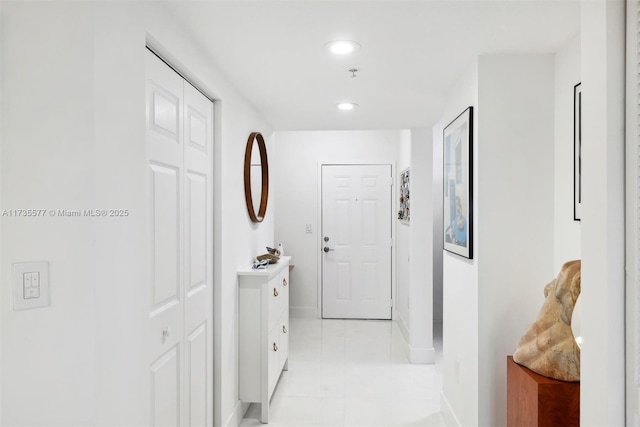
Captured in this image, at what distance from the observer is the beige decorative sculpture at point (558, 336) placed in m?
1.71

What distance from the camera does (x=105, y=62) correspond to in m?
1.32

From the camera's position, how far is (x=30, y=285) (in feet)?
3.98

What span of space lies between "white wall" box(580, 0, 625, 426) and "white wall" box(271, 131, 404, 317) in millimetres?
4279

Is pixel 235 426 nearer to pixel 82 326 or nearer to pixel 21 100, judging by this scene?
pixel 82 326

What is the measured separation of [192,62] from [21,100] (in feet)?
2.95

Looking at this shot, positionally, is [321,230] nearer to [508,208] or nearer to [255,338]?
[255,338]

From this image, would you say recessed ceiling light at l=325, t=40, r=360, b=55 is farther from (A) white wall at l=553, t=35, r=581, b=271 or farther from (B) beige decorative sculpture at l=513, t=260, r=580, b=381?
(B) beige decorative sculpture at l=513, t=260, r=580, b=381

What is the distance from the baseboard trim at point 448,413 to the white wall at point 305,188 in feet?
8.95

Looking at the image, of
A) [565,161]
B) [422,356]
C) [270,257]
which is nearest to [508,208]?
[565,161]

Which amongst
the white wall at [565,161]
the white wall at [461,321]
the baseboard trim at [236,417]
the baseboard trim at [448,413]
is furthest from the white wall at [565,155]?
the baseboard trim at [236,417]

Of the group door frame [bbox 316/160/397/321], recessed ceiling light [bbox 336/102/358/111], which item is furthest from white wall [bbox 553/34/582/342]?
door frame [bbox 316/160/397/321]

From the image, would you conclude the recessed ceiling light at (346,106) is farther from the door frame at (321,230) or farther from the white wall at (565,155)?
the door frame at (321,230)

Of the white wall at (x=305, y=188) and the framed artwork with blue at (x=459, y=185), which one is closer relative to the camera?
the framed artwork with blue at (x=459, y=185)

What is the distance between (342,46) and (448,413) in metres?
2.35
